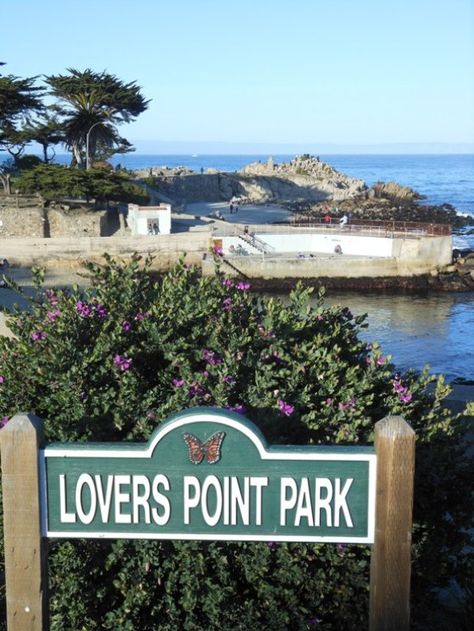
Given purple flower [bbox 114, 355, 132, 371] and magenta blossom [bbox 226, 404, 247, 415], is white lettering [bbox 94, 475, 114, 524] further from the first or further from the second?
purple flower [bbox 114, 355, 132, 371]

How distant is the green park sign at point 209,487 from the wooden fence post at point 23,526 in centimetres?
5

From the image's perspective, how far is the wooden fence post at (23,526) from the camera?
2.87 meters

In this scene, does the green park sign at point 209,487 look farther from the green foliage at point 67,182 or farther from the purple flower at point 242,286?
the green foliage at point 67,182

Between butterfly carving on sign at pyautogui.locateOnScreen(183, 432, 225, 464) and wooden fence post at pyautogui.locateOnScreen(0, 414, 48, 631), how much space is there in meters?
0.57

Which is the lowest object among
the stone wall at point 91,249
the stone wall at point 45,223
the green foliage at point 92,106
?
the stone wall at point 91,249

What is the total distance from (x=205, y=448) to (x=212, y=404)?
4.94 feet

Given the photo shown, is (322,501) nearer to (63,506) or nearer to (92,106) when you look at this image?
(63,506)

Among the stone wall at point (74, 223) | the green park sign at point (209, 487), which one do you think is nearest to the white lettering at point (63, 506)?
the green park sign at point (209, 487)

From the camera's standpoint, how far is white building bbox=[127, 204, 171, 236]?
3878 cm

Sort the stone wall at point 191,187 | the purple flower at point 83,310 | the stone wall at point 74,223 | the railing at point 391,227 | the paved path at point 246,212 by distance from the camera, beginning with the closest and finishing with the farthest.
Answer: the purple flower at point 83,310, the stone wall at point 74,223, the railing at point 391,227, the paved path at point 246,212, the stone wall at point 191,187

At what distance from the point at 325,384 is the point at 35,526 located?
2156mm

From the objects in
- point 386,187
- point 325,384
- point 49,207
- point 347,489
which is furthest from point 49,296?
point 386,187

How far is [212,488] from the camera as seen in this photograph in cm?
290

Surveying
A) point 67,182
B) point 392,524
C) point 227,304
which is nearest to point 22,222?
point 67,182
